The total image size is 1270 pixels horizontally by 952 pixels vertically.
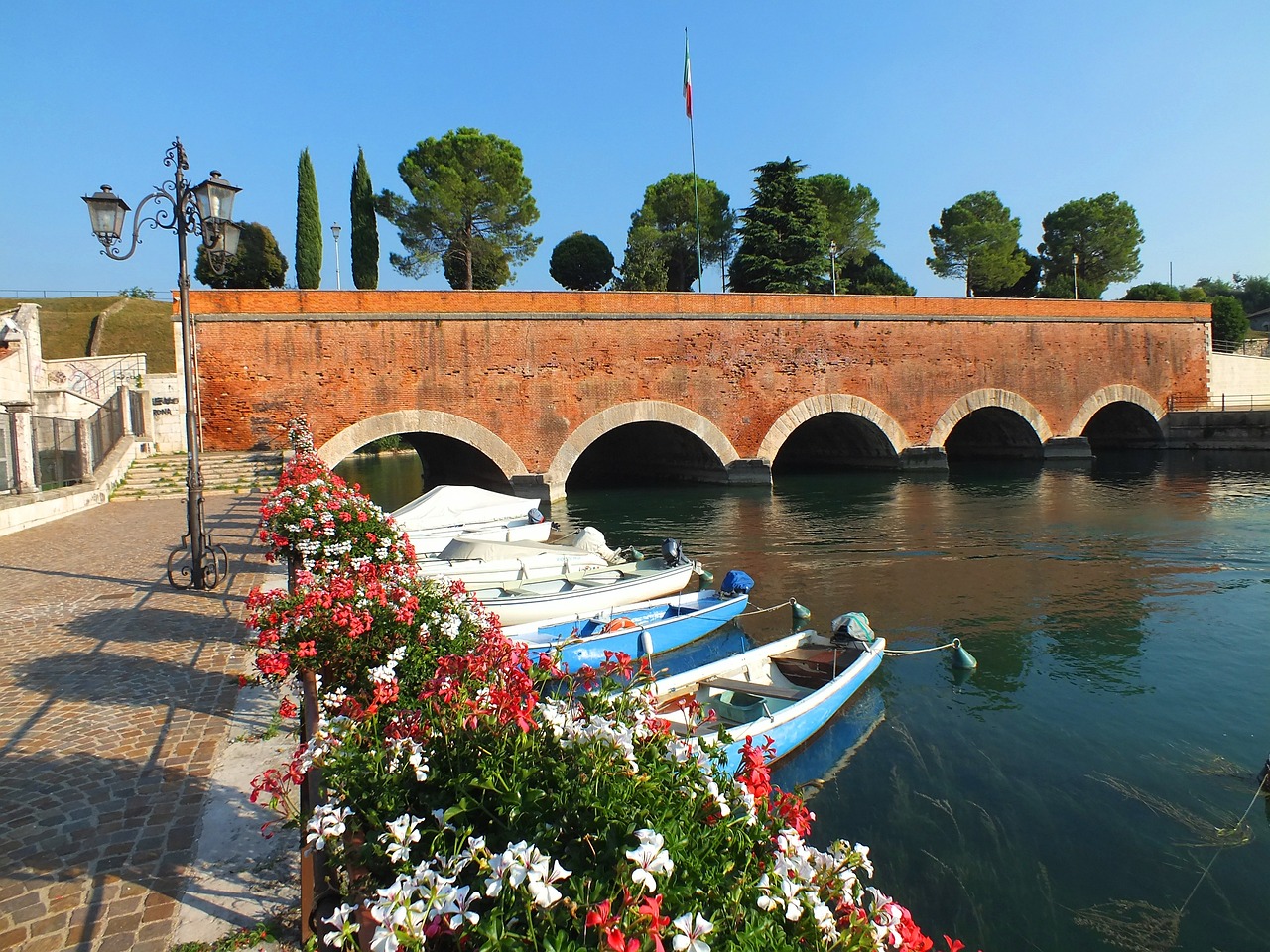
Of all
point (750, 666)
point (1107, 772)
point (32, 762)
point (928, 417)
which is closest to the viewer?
point (32, 762)

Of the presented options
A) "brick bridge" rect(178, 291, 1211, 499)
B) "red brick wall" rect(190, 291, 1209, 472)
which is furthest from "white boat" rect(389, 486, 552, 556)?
"red brick wall" rect(190, 291, 1209, 472)

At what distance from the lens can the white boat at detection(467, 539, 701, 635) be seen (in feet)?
31.6

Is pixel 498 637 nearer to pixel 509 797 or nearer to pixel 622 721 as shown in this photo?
pixel 622 721

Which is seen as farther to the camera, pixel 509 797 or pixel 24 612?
pixel 24 612

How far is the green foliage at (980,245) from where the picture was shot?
155ft

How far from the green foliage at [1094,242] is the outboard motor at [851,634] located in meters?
47.8

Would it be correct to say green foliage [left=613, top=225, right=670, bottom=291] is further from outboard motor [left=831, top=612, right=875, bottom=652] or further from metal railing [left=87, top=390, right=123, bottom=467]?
outboard motor [left=831, top=612, right=875, bottom=652]

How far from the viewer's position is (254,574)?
9.65 meters

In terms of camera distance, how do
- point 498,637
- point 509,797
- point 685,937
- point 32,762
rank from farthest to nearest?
point 32,762 → point 498,637 → point 509,797 → point 685,937

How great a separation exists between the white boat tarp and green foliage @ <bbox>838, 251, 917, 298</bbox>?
3245 centimetres

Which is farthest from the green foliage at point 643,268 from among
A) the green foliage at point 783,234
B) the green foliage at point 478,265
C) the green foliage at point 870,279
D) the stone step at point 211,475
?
the stone step at point 211,475

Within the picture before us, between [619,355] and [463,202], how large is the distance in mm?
17406

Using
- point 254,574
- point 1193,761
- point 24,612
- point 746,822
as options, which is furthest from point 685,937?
point 254,574

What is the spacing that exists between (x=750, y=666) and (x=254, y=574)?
598 centimetres
